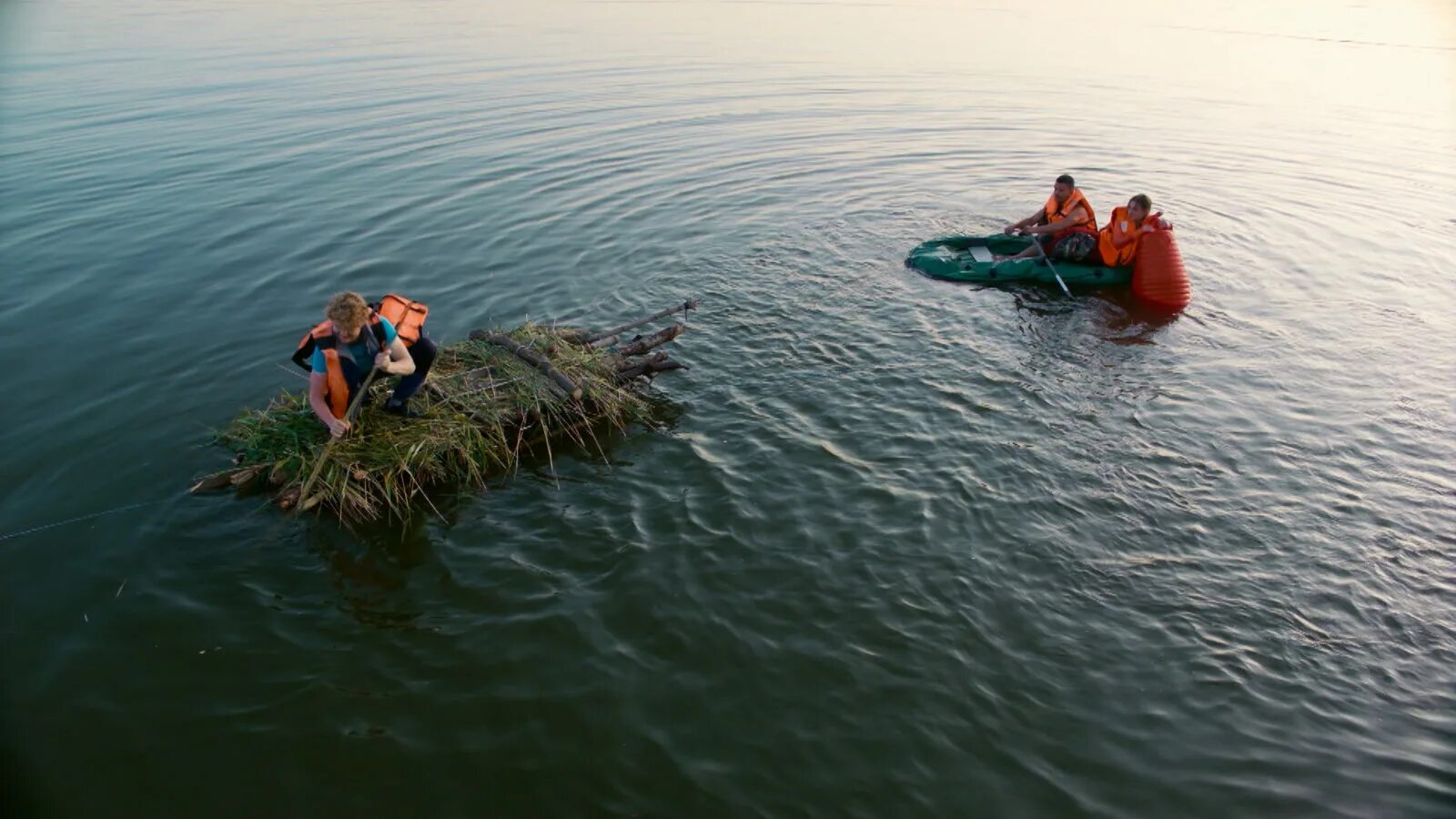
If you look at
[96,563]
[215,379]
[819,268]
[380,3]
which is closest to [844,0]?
[380,3]

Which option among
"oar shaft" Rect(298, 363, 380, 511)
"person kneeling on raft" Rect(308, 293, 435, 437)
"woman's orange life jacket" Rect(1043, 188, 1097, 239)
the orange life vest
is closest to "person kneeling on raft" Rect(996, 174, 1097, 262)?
"woman's orange life jacket" Rect(1043, 188, 1097, 239)

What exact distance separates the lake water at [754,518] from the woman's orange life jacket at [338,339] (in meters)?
1.36

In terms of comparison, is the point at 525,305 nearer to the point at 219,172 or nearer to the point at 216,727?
the point at 216,727

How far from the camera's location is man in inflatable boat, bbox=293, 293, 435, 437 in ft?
29.3

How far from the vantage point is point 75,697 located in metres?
7.37

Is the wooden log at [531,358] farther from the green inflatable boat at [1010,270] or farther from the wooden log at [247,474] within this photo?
the green inflatable boat at [1010,270]

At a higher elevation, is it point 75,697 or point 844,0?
point 844,0

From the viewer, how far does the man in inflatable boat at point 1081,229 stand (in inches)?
597

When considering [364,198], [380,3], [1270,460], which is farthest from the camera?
[380,3]

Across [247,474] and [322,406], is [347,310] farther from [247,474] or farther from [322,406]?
[247,474]

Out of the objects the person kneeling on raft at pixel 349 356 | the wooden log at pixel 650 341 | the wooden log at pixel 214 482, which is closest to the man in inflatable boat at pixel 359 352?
the person kneeling on raft at pixel 349 356

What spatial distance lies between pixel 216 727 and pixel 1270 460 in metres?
11.0

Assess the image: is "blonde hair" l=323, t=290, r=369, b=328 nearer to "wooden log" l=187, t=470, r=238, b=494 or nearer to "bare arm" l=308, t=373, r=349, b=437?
"bare arm" l=308, t=373, r=349, b=437

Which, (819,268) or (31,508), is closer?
(31,508)
